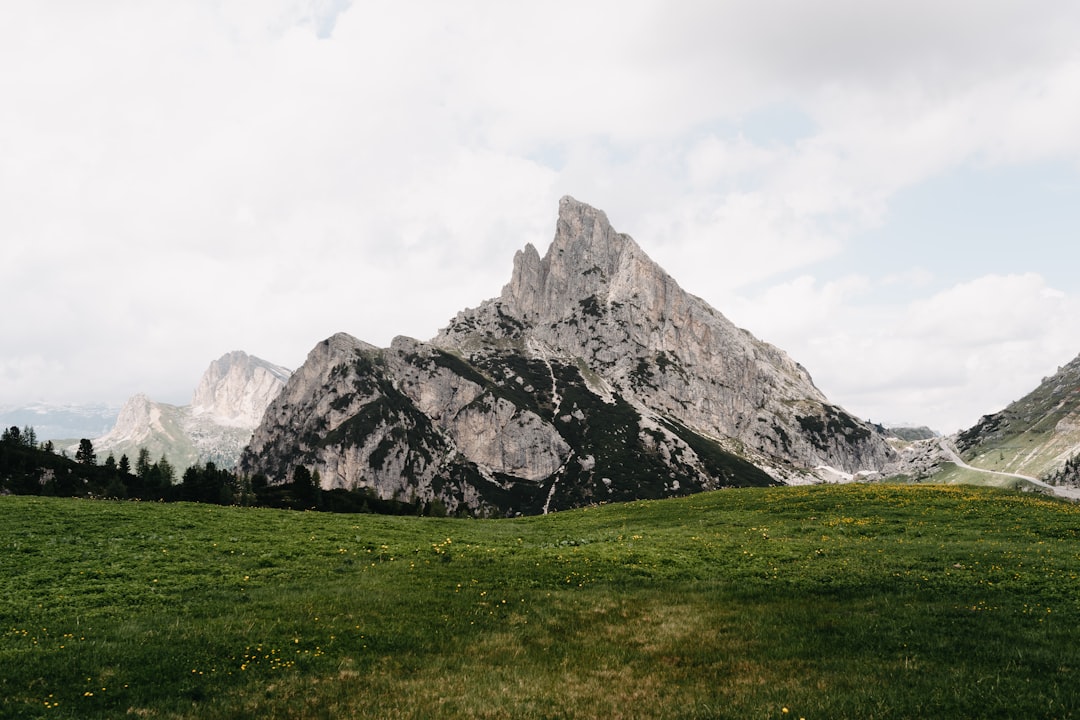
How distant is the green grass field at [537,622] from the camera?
46.4 ft

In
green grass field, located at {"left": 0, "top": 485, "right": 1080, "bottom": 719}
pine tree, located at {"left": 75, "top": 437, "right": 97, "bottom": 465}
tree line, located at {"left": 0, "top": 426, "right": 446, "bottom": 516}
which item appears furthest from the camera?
pine tree, located at {"left": 75, "top": 437, "right": 97, "bottom": 465}

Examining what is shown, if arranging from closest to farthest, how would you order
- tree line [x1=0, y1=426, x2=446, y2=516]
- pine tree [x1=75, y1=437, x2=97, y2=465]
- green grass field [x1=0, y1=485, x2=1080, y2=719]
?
green grass field [x1=0, y1=485, x2=1080, y2=719], tree line [x1=0, y1=426, x2=446, y2=516], pine tree [x1=75, y1=437, x2=97, y2=465]

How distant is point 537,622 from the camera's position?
20594mm

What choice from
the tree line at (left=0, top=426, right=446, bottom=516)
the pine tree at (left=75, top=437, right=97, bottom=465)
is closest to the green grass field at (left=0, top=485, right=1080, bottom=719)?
the tree line at (left=0, top=426, right=446, bottom=516)

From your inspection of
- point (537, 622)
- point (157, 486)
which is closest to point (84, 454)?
point (157, 486)

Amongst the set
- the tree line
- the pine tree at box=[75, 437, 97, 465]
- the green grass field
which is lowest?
the tree line

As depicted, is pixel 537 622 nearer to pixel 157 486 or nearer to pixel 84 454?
pixel 157 486

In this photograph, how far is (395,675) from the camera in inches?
634

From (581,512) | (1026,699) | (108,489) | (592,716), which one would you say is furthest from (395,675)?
(108,489)

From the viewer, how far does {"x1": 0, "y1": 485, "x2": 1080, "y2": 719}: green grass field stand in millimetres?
14133

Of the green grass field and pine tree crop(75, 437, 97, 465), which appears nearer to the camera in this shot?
the green grass field

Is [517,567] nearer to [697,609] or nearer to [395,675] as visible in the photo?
[697,609]

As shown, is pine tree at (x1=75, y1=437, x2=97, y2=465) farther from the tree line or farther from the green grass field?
the green grass field

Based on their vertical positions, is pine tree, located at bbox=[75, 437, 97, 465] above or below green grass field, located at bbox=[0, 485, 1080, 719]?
above
